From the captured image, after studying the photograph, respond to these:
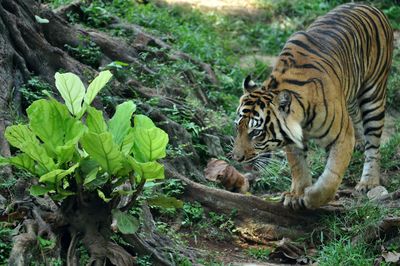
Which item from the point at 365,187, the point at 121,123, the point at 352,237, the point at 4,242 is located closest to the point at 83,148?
the point at 121,123

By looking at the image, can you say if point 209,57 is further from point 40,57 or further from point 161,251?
point 161,251

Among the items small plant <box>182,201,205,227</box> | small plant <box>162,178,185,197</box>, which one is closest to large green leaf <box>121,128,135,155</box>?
small plant <box>162,178,185,197</box>

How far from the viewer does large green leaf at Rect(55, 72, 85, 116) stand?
10.4 feet

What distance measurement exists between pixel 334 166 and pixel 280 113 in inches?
28.3

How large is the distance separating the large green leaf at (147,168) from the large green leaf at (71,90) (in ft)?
1.85

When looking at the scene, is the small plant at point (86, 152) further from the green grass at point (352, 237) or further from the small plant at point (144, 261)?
the green grass at point (352, 237)

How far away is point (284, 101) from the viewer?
448cm

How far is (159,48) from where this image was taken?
7.55 metres

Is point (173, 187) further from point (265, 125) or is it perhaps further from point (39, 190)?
point (39, 190)

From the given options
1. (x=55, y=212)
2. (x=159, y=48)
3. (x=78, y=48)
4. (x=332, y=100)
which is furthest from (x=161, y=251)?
(x=159, y=48)

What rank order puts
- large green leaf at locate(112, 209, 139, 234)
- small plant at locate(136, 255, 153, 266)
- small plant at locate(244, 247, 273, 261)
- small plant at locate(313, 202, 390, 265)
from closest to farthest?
1. large green leaf at locate(112, 209, 139, 234)
2. small plant at locate(136, 255, 153, 266)
3. small plant at locate(313, 202, 390, 265)
4. small plant at locate(244, 247, 273, 261)

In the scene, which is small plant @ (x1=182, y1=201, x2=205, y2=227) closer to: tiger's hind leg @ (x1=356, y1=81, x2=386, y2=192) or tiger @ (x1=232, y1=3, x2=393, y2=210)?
tiger @ (x1=232, y1=3, x2=393, y2=210)

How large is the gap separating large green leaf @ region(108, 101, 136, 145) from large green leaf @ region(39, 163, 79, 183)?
1.27 feet

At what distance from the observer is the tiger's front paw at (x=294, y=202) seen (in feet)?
15.5
